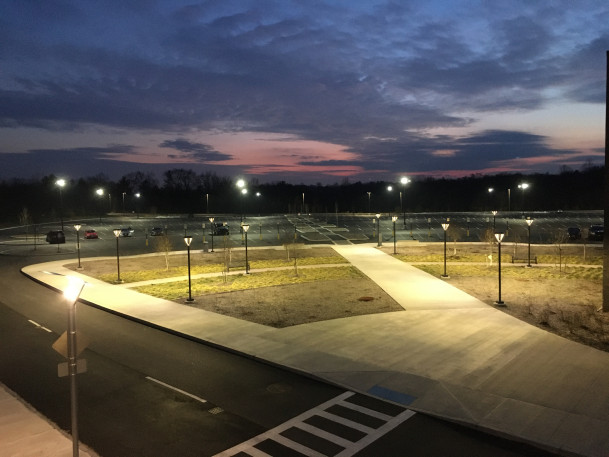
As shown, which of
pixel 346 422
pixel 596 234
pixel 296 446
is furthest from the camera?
pixel 596 234

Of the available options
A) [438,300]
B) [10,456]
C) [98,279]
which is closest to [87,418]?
[10,456]

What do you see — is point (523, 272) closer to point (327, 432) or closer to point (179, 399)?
point (327, 432)

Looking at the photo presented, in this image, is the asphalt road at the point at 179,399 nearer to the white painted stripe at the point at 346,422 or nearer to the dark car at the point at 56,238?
the white painted stripe at the point at 346,422

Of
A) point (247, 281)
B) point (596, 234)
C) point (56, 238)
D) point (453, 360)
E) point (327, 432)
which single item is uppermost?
point (56, 238)

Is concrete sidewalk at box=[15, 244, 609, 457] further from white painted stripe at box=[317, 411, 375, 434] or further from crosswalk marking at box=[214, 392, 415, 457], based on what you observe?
white painted stripe at box=[317, 411, 375, 434]

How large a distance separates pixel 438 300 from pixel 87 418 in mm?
15603

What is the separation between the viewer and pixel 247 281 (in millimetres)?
27500

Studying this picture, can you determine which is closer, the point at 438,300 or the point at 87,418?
the point at 87,418

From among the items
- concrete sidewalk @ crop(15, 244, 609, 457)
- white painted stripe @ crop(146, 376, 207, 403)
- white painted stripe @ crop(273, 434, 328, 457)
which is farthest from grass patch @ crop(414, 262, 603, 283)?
white painted stripe @ crop(273, 434, 328, 457)

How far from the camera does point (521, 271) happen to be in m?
28.8

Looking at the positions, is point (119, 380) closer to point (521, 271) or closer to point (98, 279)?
point (98, 279)

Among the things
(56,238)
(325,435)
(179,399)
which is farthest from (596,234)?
(56,238)

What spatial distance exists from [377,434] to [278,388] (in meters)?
3.39

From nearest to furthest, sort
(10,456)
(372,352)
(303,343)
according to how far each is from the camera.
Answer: (10,456), (372,352), (303,343)
